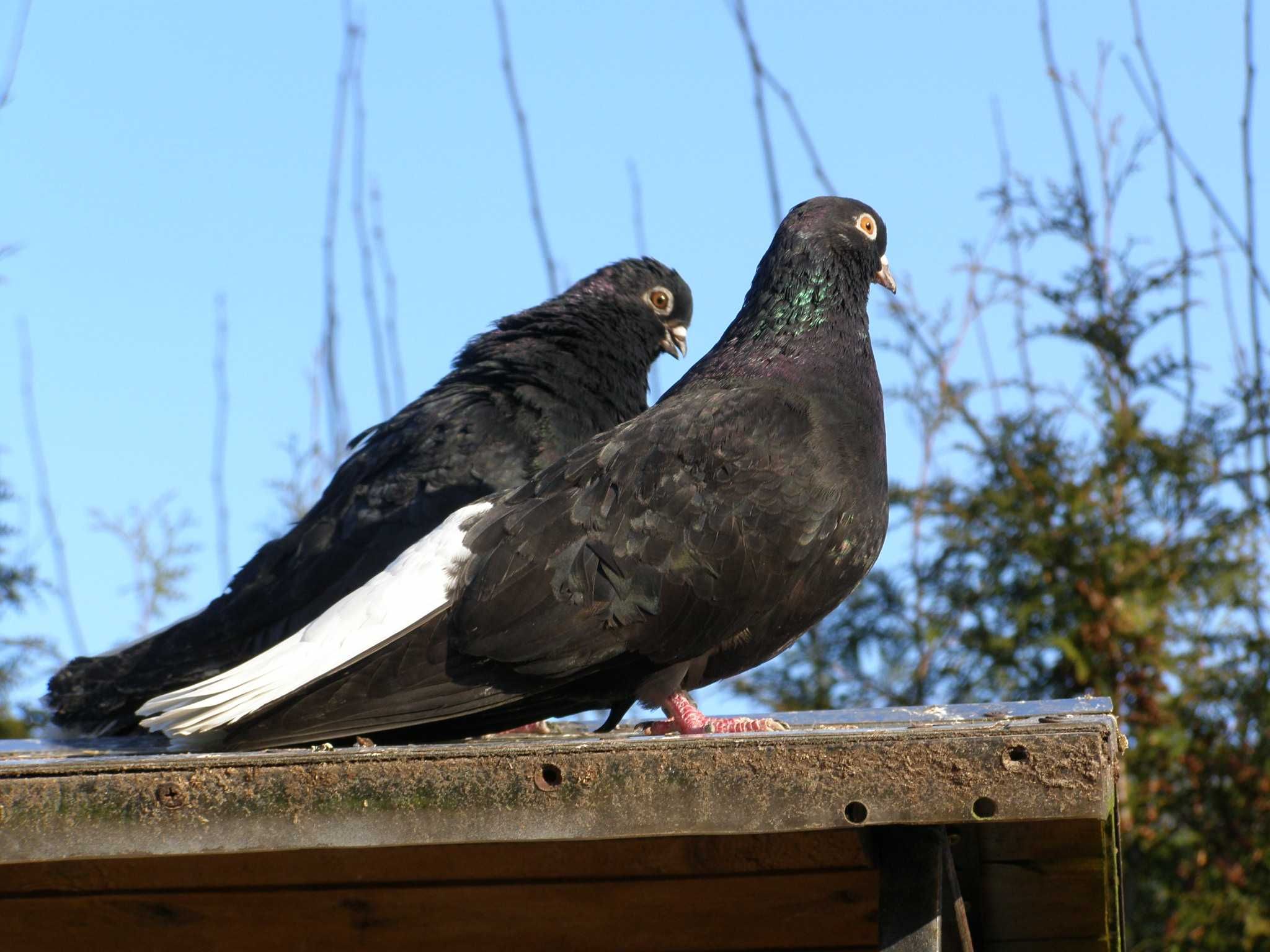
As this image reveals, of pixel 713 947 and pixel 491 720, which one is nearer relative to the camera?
pixel 713 947

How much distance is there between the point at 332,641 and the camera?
11.3 feet

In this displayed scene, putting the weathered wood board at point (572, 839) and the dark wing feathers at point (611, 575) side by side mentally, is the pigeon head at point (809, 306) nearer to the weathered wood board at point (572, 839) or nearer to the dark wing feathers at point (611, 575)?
the dark wing feathers at point (611, 575)

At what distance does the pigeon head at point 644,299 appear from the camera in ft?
19.5

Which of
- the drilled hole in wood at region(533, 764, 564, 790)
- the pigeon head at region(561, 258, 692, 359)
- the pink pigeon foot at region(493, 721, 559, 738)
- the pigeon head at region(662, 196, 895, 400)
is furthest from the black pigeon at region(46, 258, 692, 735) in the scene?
the drilled hole in wood at region(533, 764, 564, 790)

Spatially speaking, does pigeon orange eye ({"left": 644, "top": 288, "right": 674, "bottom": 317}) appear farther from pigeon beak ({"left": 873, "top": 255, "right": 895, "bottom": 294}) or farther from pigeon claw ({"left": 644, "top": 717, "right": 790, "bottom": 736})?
pigeon claw ({"left": 644, "top": 717, "right": 790, "bottom": 736})

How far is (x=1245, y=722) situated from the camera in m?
5.89

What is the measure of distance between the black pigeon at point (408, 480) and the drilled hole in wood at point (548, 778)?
2.55m

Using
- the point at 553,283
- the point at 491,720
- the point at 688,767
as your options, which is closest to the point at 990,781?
the point at 688,767

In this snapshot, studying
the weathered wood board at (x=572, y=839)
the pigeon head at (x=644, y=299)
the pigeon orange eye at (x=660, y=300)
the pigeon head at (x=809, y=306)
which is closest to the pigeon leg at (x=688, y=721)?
the weathered wood board at (x=572, y=839)

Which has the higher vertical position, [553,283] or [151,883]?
[553,283]

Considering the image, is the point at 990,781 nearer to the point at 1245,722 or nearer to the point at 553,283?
the point at 1245,722

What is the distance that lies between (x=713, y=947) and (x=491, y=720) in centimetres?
79

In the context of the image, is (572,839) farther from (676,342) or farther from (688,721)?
(676,342)

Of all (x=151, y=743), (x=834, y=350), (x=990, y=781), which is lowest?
(x=990, y=781)
